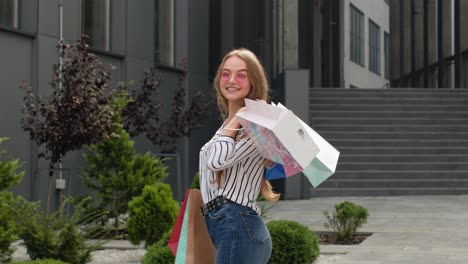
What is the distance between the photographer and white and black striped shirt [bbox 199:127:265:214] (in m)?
3.38

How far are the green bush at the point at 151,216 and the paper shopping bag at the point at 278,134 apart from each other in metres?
7.16

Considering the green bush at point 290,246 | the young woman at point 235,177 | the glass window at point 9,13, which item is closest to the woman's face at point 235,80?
the young woman at point 235,177

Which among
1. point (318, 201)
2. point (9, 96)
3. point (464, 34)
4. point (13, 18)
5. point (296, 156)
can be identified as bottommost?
point (318, 201)

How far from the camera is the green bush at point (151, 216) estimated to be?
10.4 metres

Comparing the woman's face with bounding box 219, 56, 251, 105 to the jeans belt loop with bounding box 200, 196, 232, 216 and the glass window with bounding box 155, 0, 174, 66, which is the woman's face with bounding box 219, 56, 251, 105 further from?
the glass window with bounding box 155, 0, 174, 66

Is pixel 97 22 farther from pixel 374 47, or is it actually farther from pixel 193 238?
Answer: pixel 374 47

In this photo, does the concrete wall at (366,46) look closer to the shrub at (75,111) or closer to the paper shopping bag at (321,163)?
the shrub at (75,111)

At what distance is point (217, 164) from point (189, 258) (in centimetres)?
42

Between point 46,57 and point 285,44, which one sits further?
point 285,44

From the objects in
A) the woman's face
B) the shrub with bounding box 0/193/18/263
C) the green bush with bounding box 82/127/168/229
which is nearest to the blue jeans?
the woman's face

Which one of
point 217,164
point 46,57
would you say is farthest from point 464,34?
point 217,164

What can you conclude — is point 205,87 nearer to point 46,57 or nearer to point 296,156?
point 46,57

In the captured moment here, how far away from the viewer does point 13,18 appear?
1432 cm

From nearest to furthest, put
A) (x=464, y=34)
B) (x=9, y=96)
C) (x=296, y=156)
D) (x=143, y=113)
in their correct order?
(x=296, y=156), (x=9, y=96), (x=143, y=113), (x=464, y=34)
